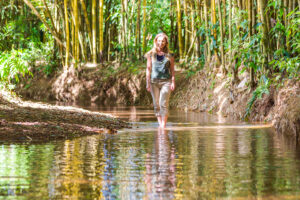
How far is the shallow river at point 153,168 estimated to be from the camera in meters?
3.81

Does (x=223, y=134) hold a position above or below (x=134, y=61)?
below

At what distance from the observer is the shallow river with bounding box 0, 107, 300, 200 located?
3812mm

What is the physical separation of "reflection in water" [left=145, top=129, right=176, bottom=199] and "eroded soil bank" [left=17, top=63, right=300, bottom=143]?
207cm

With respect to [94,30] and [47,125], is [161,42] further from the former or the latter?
[94,30]

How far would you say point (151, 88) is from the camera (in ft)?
31.8

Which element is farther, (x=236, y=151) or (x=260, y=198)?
(x=236, y=151)

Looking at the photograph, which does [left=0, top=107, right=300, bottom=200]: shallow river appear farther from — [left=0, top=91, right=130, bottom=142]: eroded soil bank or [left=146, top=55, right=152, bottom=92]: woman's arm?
[left=146, top=55, right=152, bottom=92]: woman's arm

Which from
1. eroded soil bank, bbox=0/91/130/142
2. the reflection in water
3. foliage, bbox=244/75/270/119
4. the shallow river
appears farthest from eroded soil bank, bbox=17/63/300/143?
eroded soil bank, bbox=0/91/130/142

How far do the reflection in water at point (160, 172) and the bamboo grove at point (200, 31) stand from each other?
344 centimetres

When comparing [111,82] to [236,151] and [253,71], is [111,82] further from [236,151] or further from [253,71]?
[236,151]

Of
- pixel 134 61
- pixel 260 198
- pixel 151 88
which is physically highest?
pixel 134 61

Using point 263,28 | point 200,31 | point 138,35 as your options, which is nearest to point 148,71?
point 263,28

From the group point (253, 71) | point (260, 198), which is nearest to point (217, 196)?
point (260, 198)

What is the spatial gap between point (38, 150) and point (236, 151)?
214cm
